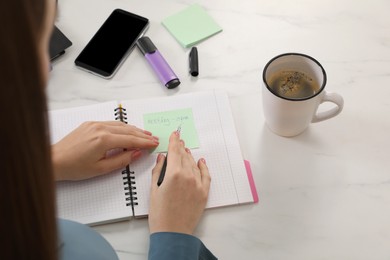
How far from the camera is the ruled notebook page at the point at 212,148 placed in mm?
796

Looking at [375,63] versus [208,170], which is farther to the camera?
[375,63]

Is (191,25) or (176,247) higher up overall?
(191,25)

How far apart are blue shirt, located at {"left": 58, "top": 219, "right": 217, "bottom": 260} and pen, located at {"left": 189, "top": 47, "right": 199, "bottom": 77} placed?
318 millimetres

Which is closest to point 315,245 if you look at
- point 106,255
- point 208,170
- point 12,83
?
point 208,170

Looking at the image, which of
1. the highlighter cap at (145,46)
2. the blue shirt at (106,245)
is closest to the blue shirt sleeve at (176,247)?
the blue shirt at (106,245)

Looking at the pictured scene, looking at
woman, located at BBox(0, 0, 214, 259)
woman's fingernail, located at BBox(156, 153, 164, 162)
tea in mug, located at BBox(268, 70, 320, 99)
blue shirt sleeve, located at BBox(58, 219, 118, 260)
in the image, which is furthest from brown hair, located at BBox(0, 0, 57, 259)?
tea in mug, located at BBox(268, 70, 320, 99)

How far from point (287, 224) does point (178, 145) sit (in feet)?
0.70

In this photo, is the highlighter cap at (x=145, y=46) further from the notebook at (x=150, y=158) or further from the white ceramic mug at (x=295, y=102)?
the white ceramic mug at (x=295, y=102)

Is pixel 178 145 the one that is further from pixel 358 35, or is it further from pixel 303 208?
pixel 358 35

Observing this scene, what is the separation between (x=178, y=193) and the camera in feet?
2.55

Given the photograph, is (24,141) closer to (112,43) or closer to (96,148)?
(96,148)

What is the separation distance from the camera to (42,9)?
410 millimetres

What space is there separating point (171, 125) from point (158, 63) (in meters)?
0.13

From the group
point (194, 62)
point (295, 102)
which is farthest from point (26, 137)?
point (194, 62)
